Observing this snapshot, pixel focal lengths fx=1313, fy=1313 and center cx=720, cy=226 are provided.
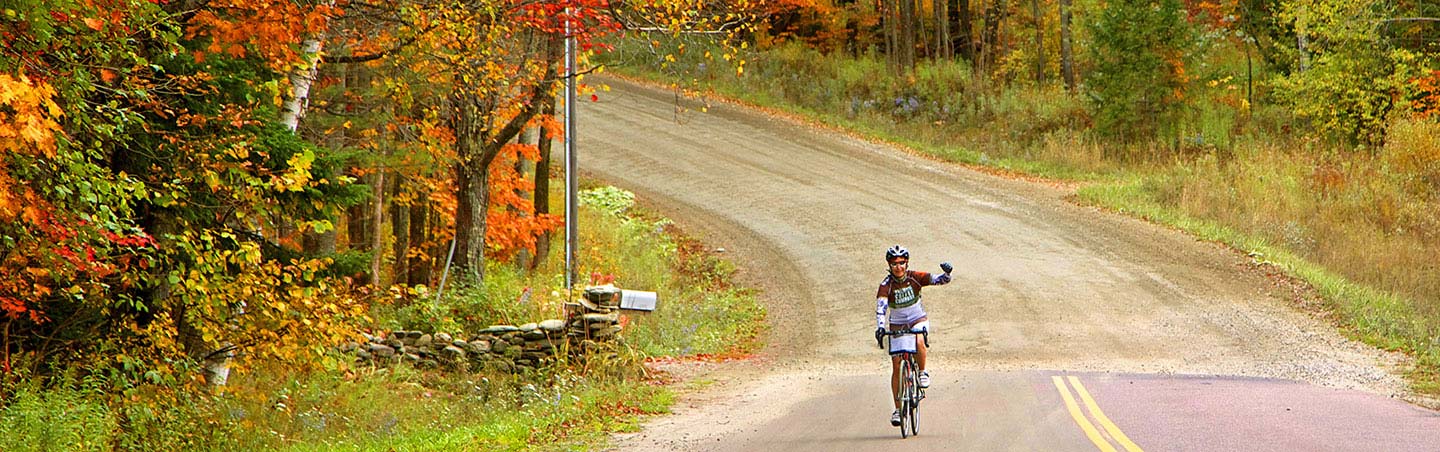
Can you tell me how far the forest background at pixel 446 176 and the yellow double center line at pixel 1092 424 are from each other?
3.99 metres

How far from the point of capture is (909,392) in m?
11.1

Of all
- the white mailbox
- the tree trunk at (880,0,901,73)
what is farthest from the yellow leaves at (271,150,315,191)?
the tree trunk at (880,0,901,73)

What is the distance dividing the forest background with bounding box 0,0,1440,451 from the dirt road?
38.5 inches

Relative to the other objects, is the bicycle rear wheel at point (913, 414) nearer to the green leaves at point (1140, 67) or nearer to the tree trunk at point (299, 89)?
the tree trunk at point (299, 89)

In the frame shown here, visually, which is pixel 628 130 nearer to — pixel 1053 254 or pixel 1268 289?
pixel 1053 254

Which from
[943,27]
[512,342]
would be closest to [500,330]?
[512,342]

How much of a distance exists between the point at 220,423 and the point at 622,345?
5440 mm

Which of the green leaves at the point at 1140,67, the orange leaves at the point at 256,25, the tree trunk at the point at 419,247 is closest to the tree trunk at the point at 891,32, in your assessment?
the green leaves at the point at 1140,67

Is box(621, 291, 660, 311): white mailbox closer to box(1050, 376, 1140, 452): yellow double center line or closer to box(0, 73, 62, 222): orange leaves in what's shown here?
box(1050, 376, 1140, 452): yellow double center line

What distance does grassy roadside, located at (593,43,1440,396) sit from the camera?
71.8 feet

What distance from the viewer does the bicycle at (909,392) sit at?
11086mm

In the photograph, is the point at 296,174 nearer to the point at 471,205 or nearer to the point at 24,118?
the point at 24,118

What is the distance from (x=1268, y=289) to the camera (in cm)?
2100

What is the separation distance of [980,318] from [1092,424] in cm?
893
